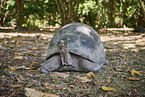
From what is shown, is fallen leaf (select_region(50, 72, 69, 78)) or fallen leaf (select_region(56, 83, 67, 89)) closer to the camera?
fallen leaf (select_region(56, 83, 67, 89))

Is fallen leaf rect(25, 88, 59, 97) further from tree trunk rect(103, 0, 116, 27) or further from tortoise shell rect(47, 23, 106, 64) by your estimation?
tree trunk rect(103, 0, 116, 27)

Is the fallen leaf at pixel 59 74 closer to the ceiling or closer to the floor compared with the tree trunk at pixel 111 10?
closer to the floor

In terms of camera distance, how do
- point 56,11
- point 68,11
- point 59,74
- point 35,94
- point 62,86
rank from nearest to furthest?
point 35,94
point 62,86
point 59,74
point 68,11
point 56,11

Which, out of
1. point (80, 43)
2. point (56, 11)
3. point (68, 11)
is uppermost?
point (56, 11)

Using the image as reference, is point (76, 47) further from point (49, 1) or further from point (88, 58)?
point (49, 1)

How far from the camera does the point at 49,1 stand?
13312mm

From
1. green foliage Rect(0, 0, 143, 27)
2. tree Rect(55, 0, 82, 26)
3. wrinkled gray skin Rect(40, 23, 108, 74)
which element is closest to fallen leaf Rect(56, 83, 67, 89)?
wrinkled gray skin Rect(40, 23, 108, 74)

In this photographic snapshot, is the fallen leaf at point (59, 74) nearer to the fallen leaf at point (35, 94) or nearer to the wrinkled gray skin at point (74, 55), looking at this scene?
the wrinkled gray skin at point (74, 55)

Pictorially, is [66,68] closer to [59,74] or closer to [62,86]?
[59,74]

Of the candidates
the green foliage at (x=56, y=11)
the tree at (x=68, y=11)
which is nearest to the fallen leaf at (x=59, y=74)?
the tree at (x=68, y=11)

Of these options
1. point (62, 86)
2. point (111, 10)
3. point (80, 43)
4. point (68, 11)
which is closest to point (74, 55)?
point (80, 43)

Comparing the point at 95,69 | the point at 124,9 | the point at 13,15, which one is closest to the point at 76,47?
the point at 95,69

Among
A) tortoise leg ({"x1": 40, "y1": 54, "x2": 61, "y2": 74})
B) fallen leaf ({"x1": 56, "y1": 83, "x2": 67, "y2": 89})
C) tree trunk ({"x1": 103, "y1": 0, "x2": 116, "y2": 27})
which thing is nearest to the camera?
fallen leaf ({"x1": 56, "y1": 83, "x2": 67, "y2": 89})

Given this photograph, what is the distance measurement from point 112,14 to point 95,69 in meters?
13.6
